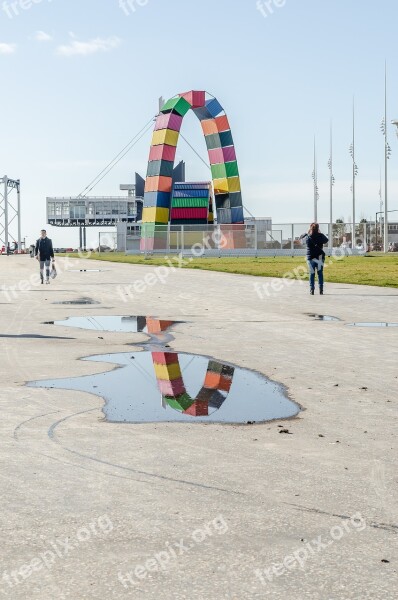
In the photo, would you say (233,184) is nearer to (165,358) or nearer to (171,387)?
(165,358)

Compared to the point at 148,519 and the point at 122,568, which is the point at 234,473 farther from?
the point at 122,568

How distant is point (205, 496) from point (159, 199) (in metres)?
52.4

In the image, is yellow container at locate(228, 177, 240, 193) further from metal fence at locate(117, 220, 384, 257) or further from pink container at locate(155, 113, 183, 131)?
pink container at locate(155, 113, 183, 131)

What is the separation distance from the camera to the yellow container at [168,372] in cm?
896

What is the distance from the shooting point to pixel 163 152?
2213 inches

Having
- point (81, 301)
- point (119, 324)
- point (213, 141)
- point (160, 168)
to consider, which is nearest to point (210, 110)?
point (213, 141)

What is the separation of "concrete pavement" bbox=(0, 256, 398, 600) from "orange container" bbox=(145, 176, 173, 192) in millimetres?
47250

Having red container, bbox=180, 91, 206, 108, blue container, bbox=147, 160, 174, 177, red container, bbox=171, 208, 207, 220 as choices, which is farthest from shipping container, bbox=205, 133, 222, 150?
red container, bbox=171, 208, 207, 220

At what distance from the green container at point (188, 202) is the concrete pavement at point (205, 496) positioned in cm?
5687

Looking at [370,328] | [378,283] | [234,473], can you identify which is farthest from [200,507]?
[378,283]

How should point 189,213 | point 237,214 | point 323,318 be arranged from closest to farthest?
point 323,318 → point 237,214 → point 189,213

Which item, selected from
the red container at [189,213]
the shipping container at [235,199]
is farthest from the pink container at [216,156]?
the red container at [189,213]

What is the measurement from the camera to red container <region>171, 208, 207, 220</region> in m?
66.7

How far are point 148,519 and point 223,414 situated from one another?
111 inches
